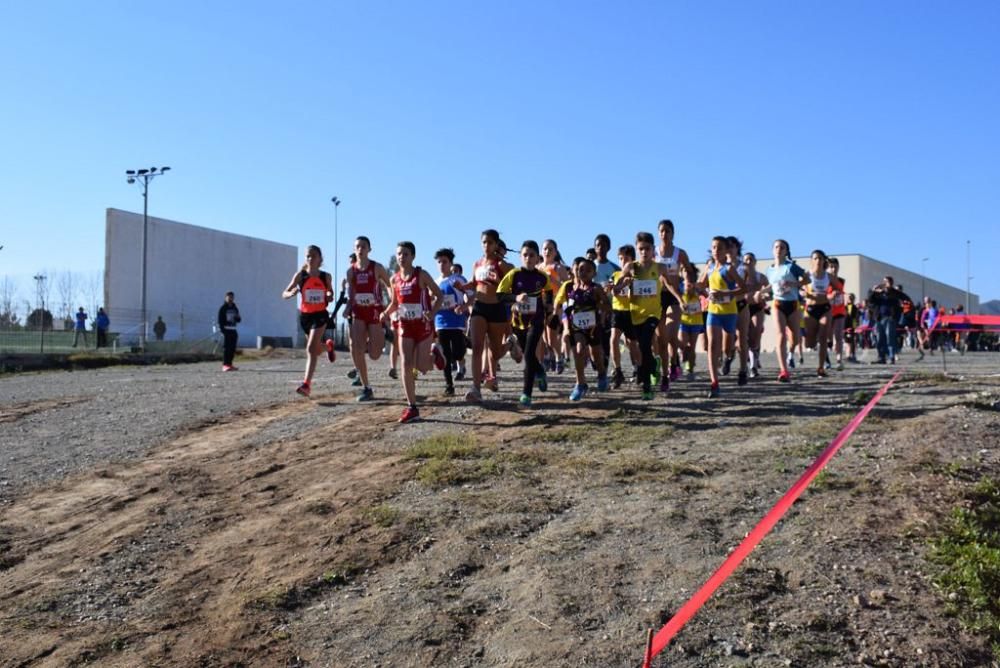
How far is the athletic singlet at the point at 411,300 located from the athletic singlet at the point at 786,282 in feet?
19.1

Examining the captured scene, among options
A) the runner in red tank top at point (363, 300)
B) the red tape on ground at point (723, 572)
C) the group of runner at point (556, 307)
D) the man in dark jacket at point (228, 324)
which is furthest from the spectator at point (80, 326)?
the red tape on ground at point (723, 572)

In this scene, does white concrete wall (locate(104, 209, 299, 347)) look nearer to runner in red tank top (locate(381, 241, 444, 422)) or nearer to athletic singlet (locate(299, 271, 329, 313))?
athletic singlet (locate(299, 271, 329, 313))

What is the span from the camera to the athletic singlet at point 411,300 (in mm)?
9789

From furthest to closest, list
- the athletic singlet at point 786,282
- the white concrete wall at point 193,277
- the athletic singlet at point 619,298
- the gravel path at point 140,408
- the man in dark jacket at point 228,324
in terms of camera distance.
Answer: the white concrete wall at point 193,277 → the man in dark jacket at point 228,324 → the athletic singlet at point 786,282 → the athletic singlet at point 619,298 → the gravel path at point 140,408

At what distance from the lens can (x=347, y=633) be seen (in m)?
4.93

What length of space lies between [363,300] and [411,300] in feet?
6.12

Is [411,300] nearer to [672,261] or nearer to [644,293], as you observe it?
[644,293]

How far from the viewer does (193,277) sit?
42.8 m

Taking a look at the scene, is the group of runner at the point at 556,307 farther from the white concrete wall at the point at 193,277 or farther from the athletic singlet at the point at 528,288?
the white concrete wall at the point at 193,277

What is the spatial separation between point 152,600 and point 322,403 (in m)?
5.79

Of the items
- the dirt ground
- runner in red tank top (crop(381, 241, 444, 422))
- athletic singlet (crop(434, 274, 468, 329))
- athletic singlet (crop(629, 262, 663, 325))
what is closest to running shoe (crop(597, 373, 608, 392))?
athletic singlet (crop(629, 262, 663, 325))

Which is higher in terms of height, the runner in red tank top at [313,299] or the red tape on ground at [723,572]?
the runner in red tank top at [313,299]

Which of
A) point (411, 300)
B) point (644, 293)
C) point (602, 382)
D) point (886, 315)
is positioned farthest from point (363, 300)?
point (886, 315)

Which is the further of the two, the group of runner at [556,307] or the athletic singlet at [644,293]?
the athletic singlet at [644,293]
